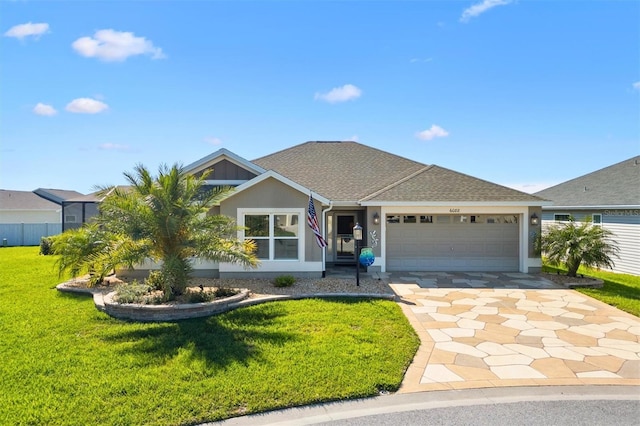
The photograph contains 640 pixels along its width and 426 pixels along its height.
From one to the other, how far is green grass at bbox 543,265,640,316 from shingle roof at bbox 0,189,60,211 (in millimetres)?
Answer: 38195

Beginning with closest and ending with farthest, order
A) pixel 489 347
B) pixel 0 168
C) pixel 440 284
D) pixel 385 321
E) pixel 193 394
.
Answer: pixel 193 394
pixel 489 347
pixel 385 321
pixel 440 284
pixel 0 168

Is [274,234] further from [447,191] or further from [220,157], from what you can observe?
[447,191]

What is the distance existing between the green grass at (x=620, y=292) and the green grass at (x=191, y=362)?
6.08m

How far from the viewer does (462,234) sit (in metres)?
14.2

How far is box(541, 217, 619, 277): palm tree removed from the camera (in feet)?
39.9

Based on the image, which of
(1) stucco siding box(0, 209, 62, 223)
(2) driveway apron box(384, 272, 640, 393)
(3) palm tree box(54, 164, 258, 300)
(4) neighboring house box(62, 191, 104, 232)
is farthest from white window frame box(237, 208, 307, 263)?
(1) stucco siding box(0, 209, 62, 223)

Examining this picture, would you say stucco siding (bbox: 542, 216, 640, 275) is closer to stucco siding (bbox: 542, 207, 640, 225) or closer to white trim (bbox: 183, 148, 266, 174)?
stucco siding (bbox: 542, 207, 640, 225)

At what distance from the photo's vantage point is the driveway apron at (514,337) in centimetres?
532

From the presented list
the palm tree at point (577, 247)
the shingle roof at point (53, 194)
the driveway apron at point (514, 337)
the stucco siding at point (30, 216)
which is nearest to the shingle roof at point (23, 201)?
the stucco siding at point (30, 216)

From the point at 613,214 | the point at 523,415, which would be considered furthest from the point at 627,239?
the point at 523,415

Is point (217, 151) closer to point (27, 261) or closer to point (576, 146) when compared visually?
point (27, 261)

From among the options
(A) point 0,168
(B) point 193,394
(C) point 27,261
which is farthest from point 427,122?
(C) point 27,261

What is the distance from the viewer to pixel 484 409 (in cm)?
446

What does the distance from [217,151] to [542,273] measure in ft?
43.5
